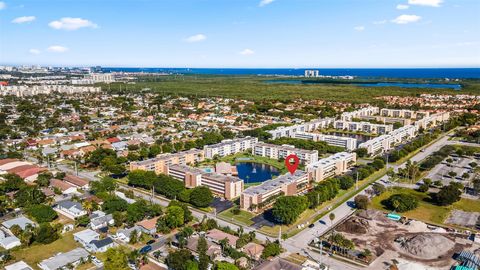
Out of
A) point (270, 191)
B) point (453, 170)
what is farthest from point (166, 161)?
point (453, 170)

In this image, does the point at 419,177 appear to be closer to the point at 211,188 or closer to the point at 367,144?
the point at 367,144

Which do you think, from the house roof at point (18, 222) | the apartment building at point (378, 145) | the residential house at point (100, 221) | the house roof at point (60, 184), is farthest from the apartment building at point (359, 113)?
the house roof at point (18, 222)

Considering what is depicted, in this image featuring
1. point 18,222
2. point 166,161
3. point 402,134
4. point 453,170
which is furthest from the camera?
point 402,134

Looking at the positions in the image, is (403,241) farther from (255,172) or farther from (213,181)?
(255,172)

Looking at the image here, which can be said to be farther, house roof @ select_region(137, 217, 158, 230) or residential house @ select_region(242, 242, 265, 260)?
house roof @ select_region(137, 217, 158, 230)

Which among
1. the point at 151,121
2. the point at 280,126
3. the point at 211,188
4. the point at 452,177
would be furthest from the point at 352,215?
the point at 151,121

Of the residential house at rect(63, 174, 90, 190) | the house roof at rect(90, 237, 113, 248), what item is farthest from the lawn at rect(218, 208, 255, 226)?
the residential house at rect(63, 174, 90, 190)

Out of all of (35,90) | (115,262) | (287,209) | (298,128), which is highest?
(35,90)

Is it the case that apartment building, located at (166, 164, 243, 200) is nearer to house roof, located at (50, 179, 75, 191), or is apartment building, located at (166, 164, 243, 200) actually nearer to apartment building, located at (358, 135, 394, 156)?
house roof, located at (50, 179, 75, 191)
